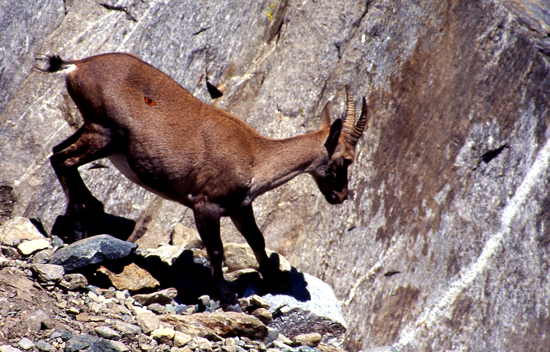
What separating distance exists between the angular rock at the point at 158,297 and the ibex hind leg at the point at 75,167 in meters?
1.11

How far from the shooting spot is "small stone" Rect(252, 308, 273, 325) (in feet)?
18.0

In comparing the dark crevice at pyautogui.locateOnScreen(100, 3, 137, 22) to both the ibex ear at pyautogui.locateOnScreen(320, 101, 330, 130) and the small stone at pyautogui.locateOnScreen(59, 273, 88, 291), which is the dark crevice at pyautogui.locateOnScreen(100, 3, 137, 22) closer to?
the ibex ear at pyautogui.locateOnScreen(320, 101, 330, 130)

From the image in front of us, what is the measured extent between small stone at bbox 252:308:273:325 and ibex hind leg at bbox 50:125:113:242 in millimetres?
2111

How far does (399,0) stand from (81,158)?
5073 millimetres

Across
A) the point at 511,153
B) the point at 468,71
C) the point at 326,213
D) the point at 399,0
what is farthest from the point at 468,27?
the point at 326,213

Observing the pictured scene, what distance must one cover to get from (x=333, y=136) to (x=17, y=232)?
3.76 metres

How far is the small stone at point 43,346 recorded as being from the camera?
3689 millimetres

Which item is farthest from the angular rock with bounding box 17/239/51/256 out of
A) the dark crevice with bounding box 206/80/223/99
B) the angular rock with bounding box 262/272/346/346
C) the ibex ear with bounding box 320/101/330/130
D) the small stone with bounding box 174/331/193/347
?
the ibex ear with bounding box 320/101/330/130

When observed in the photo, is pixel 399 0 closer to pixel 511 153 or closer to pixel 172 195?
pixel 511 153

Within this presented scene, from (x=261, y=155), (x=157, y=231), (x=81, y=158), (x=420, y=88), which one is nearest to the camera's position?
(x=81, y=158)

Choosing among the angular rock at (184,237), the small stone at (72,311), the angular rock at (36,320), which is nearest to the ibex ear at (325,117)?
the angular rock at (184,237)

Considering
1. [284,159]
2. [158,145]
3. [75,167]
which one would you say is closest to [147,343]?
[158,145]

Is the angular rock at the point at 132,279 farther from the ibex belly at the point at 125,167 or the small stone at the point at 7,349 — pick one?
the small stone at the point at 7,349

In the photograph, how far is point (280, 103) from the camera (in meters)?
7.25
